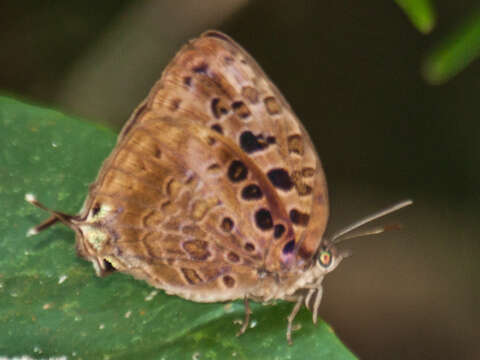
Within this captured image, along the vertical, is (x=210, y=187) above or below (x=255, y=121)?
below

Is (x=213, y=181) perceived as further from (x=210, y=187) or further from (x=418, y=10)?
(x=418, y=10)

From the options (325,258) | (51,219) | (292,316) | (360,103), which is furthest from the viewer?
(360,103)

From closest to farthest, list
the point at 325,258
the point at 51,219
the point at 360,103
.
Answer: the point at 51,219
the point at 325,258
the point at 360,103

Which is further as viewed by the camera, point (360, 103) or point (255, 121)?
point (360, 103)

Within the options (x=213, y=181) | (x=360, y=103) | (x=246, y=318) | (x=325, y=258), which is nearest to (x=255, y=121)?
(x=213, y=181)

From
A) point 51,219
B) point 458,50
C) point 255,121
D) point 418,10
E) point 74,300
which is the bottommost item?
point 74,300

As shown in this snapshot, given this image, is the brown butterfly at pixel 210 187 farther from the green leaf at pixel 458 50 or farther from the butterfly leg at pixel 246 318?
the green leaf at pixel 458 50

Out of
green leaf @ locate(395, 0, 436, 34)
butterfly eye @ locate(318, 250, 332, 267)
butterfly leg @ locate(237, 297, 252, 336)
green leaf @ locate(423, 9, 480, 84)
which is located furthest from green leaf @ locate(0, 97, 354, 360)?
green leaf @ locate(423, 9, 480, 84)

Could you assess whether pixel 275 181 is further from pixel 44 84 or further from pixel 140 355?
pixel 44 84
